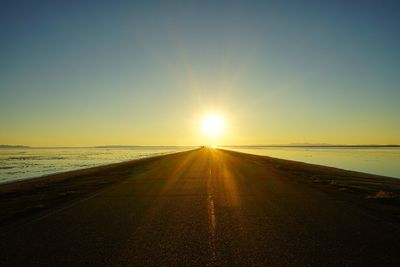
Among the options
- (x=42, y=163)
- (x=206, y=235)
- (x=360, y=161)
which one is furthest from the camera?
(x=360, y=161)

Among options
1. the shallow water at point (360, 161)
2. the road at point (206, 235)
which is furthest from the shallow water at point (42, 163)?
the shallow water at point (360, 161)

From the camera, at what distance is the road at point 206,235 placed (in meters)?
6.02

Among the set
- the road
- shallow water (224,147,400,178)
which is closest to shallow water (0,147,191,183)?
the road

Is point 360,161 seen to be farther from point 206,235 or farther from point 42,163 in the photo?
point 42,163

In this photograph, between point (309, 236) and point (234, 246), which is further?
point (309, 236)

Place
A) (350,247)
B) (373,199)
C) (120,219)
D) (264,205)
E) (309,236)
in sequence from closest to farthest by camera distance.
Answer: (350,247)
(309,236)
(120,219)
(264,205)
(373,199)

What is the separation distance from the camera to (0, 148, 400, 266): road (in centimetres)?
602

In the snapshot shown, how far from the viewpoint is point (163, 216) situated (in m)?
10.0

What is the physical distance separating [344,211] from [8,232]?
35.4 ft

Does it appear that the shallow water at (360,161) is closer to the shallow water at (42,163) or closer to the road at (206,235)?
the road at (206,235)

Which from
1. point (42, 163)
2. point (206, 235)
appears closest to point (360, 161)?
point (206, 235)

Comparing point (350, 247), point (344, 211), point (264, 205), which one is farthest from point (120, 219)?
point (344, 211)

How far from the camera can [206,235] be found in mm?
7660

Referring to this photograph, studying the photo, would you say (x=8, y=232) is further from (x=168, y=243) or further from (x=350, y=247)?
(x=350, y=247)
